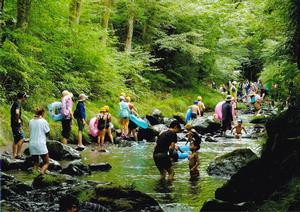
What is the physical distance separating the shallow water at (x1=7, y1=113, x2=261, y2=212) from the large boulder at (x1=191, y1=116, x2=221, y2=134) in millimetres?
4956

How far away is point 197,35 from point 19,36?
18487 mm

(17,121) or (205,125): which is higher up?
(17,121)

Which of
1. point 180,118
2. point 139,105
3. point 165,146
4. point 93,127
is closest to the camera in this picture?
point 165,146

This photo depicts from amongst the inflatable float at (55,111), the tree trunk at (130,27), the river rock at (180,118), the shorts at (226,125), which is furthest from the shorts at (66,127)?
the tree trunk at (130,27)

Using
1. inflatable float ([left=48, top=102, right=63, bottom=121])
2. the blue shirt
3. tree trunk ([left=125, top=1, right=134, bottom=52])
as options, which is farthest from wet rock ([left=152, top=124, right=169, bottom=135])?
tree trunk ([left=125, top=1, right=134, bottom=52])

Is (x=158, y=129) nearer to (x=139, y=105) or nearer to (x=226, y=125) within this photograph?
(x=226, y=125)

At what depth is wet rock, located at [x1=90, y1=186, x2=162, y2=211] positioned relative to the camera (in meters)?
9.21

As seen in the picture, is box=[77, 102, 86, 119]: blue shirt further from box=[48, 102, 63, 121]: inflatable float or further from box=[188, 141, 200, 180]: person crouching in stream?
box=[188, 141, 200, 180]: person crouching in stream

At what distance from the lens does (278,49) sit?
36.1ft

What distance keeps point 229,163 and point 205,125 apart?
444 inches

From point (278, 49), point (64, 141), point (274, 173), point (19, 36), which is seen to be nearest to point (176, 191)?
point (274, 173)

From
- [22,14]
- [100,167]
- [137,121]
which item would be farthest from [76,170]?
[137,121]

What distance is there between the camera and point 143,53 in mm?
31844

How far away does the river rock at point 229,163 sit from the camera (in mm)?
13414
